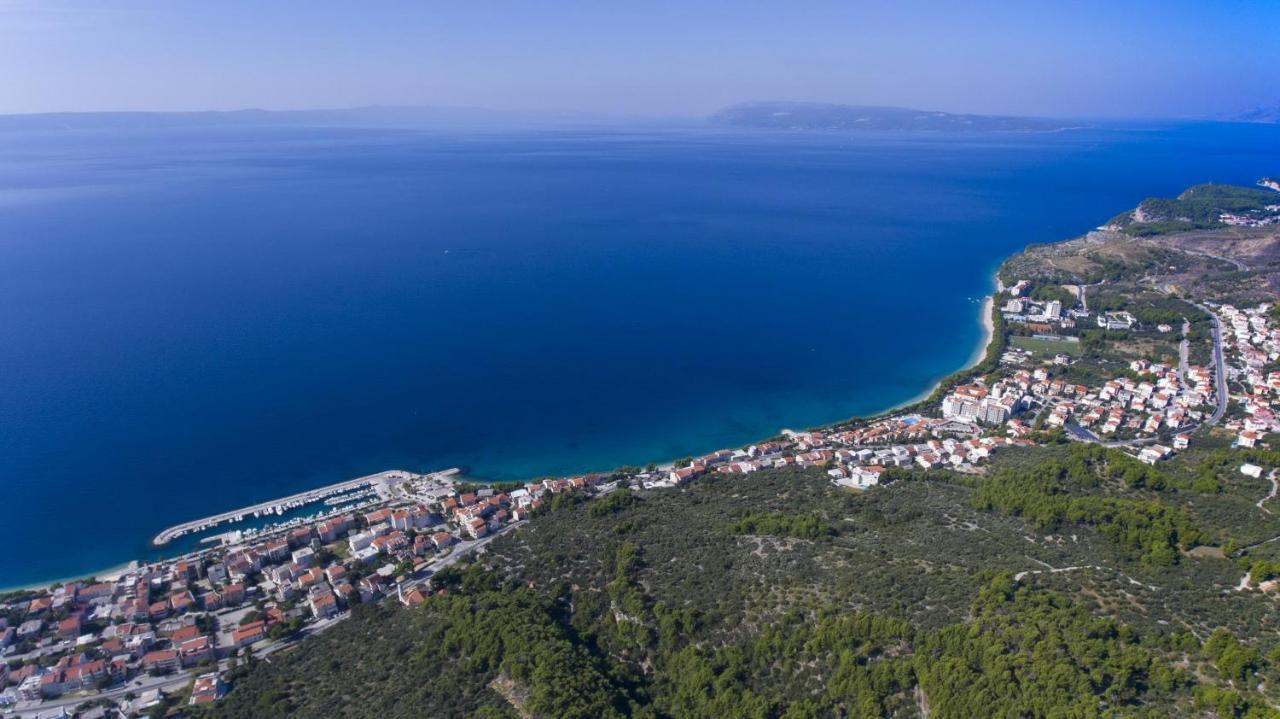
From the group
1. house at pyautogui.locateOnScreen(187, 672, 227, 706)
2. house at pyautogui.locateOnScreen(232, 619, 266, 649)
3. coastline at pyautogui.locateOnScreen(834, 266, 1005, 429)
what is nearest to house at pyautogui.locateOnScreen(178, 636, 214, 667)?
house at pyautogui.locateOnScreen(232, 619, 266, 649)

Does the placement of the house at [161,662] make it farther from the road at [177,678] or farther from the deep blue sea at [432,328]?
the deep blue sea at [432,328]

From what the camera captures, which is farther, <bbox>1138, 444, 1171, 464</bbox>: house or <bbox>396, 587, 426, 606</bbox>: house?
<bbox>1138, 444, 1171, 464</bbox>: house

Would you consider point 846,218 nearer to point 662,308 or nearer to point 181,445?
point 662,308

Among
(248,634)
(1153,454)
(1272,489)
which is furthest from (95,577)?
(1272,489)

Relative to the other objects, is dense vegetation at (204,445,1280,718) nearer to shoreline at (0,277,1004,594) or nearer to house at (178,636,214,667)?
house at (178,636,214,667)

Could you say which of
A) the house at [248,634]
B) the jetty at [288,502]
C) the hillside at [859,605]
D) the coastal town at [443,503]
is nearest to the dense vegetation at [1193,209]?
the coastal town at [443,503]
